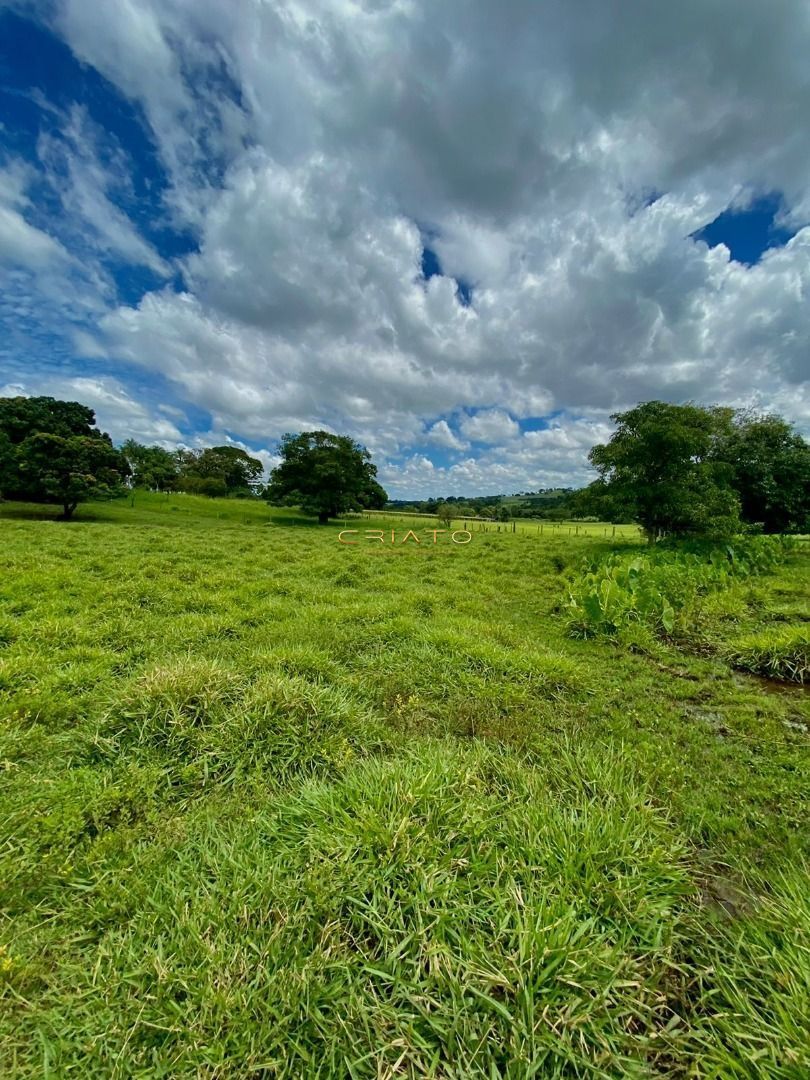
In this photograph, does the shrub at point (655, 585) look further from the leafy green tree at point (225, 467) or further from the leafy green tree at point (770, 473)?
the leafy green tree at point (225, 467)

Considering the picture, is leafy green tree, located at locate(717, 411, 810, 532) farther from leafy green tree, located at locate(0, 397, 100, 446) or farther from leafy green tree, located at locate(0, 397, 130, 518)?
leafy green tree, located at locate(0, 397, 100, 446)

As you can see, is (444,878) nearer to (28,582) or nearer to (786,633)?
(786,633)

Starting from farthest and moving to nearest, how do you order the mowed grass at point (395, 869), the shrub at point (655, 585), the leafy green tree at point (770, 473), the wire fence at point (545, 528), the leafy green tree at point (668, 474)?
the wire fence at point (545, 528) < the leafy green tree at point (770, 473) < the leafy green tree at point (668, 474) < the shrub at point (655, 585) < the mowed grass at point (395, 869)

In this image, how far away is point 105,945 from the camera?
229 cm

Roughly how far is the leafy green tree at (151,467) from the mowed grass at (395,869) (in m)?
67.2

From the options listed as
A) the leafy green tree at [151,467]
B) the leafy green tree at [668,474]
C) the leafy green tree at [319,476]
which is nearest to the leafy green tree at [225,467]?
the leafy green tree at [151,467]

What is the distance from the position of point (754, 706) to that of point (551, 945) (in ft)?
16.1

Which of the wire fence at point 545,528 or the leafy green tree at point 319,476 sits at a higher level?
the leafy green tree at point 319,476

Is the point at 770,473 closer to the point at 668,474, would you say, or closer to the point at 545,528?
the point at 668,474

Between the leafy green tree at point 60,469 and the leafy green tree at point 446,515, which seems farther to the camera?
the leafy green tree at point 446,515

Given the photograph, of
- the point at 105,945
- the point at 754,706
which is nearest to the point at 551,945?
the point at 105,945

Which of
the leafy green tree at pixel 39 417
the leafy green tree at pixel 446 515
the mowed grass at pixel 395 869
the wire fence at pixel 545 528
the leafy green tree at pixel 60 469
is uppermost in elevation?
the leafy green tree at pixel 39 417

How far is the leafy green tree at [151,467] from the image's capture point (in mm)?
62594

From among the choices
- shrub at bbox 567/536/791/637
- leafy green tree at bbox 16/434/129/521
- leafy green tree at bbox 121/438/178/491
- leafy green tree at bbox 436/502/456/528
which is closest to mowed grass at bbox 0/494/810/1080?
shrub at bbox 567/536/791/637
